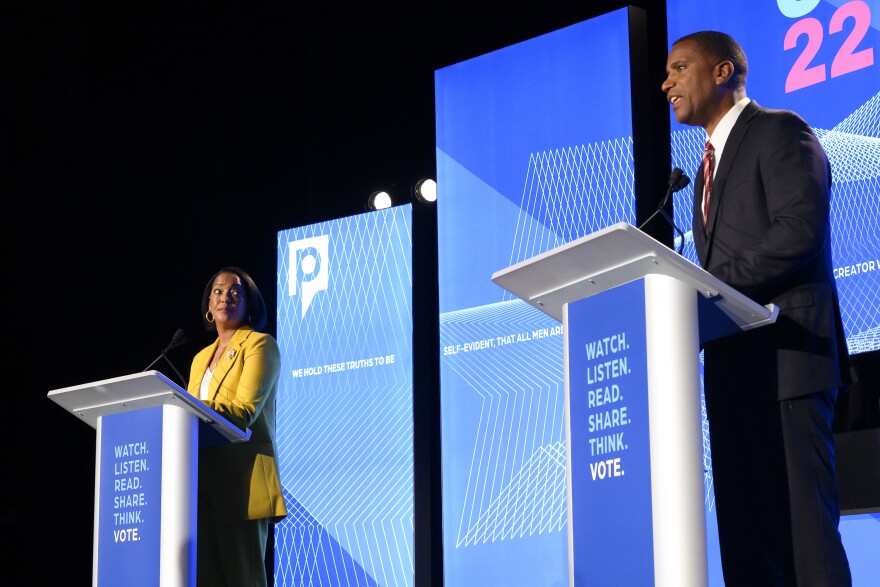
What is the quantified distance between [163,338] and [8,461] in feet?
3.49

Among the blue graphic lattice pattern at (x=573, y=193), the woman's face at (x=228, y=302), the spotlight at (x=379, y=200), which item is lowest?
the woman's face at (x=228, y=302)

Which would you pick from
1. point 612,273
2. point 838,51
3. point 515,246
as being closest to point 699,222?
point 612,273

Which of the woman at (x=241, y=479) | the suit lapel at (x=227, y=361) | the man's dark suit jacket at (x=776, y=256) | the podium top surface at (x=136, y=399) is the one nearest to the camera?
the man's dark suit jacket at (x=776, y=256)

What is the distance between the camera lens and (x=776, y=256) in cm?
227

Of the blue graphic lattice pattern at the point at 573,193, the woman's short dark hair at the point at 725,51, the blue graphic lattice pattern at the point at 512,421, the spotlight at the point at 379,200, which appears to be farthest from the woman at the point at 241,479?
the spotlight at the point at 379,200

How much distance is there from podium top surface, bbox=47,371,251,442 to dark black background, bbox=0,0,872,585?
7.96 feet

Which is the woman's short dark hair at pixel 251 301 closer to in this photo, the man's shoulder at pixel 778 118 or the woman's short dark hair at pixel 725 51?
the woman's short dark hair at pixel 725 51

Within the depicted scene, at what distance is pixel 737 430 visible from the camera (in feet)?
7.70

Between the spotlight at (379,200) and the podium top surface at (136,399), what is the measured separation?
271 cm

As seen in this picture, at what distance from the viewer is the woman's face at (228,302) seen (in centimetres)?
406

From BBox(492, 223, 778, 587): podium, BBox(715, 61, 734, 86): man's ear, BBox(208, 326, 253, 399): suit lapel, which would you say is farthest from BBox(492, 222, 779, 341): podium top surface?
BBox(208, 326, 253, 399): suit lapel

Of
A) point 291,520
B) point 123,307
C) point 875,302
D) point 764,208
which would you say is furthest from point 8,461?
point 764,208

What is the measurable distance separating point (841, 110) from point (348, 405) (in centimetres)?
277

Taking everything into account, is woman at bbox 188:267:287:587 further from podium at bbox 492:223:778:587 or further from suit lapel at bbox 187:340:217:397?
podium at bbox 492:223:778:587
